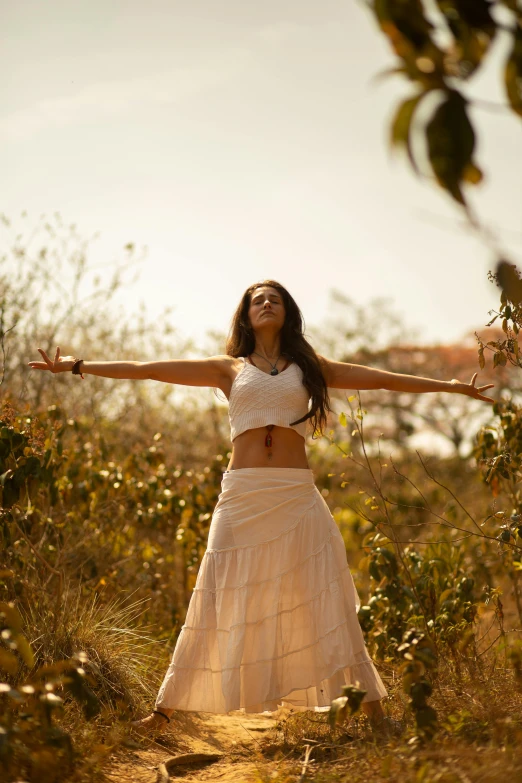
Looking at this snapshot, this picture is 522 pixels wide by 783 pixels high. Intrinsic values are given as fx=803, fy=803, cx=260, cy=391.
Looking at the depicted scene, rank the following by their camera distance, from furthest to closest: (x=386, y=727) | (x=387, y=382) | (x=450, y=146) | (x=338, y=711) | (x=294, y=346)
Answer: (x=294, y=346)
(x=387, y=382)
(x=386, y=727)
(x=338, y=711)
(x=450, y=146)

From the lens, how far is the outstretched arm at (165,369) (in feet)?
13.9

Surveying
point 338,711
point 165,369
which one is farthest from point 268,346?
point 338,711

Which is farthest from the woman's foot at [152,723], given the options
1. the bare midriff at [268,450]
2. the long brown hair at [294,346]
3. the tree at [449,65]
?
the tree at [449,65]

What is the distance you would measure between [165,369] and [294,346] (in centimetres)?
75

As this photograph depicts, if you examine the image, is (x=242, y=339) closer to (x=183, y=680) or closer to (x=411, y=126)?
(x=183, y=680)

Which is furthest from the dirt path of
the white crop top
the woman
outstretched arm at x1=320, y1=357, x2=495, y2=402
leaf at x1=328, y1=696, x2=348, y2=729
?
outstretched arm at x1=320, y1=357, x2=495, y2=402

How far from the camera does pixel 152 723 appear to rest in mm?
3945

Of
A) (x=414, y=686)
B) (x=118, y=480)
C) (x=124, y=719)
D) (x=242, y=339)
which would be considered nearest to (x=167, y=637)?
(x=118, y=480)

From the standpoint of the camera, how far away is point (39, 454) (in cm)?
432

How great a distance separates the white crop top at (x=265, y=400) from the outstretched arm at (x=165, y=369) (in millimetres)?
162

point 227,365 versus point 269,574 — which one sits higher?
point 227,365

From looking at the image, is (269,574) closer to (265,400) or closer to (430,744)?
(265,400)

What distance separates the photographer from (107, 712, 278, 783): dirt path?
356 centimetres

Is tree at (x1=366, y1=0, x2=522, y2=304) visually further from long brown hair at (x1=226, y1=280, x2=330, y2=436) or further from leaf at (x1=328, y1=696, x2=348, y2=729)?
long brown hair at (x1=226, y1=280, x2=330, y2=436)
